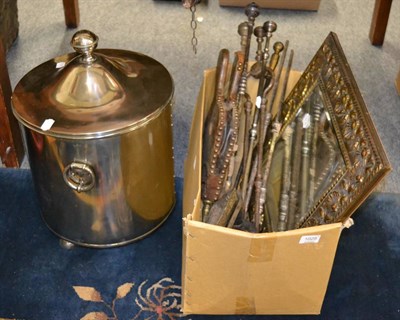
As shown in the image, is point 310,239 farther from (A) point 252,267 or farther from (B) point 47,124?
(B) point 47,124

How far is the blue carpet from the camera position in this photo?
1313 mm

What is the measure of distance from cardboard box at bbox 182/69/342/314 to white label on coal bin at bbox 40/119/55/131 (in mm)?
327

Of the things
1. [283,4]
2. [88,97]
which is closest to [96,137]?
[88,97]

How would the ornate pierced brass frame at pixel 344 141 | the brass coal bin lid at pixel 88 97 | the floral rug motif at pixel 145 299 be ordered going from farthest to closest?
the floral rug motif at pixel 145 299, the brass coal bin lid at pixel 88 97, the ornate pierced brass frame at pixel 344 141

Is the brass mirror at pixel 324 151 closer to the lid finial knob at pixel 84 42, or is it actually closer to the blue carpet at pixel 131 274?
the blue carpet at pixel 131 274

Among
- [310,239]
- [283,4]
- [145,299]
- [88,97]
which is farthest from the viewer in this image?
[283,4]

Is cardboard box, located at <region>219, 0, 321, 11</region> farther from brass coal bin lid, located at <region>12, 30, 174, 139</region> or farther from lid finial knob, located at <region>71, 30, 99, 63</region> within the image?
lid finial knob, located at <region>71, 30, 99, 63</region>

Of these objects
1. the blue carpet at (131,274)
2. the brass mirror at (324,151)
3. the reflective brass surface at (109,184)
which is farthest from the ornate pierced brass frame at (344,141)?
the reflective brass surface at (109,184)

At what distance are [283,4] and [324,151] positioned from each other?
1429mm

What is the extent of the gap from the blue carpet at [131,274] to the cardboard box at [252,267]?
5 centimetres

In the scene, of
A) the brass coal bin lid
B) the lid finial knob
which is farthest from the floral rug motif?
the lid finial knob

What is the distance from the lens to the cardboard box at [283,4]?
2.55 m

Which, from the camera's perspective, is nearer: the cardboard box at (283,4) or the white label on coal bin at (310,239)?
the white label on coal bin at (310,239)

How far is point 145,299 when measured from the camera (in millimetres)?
1336
